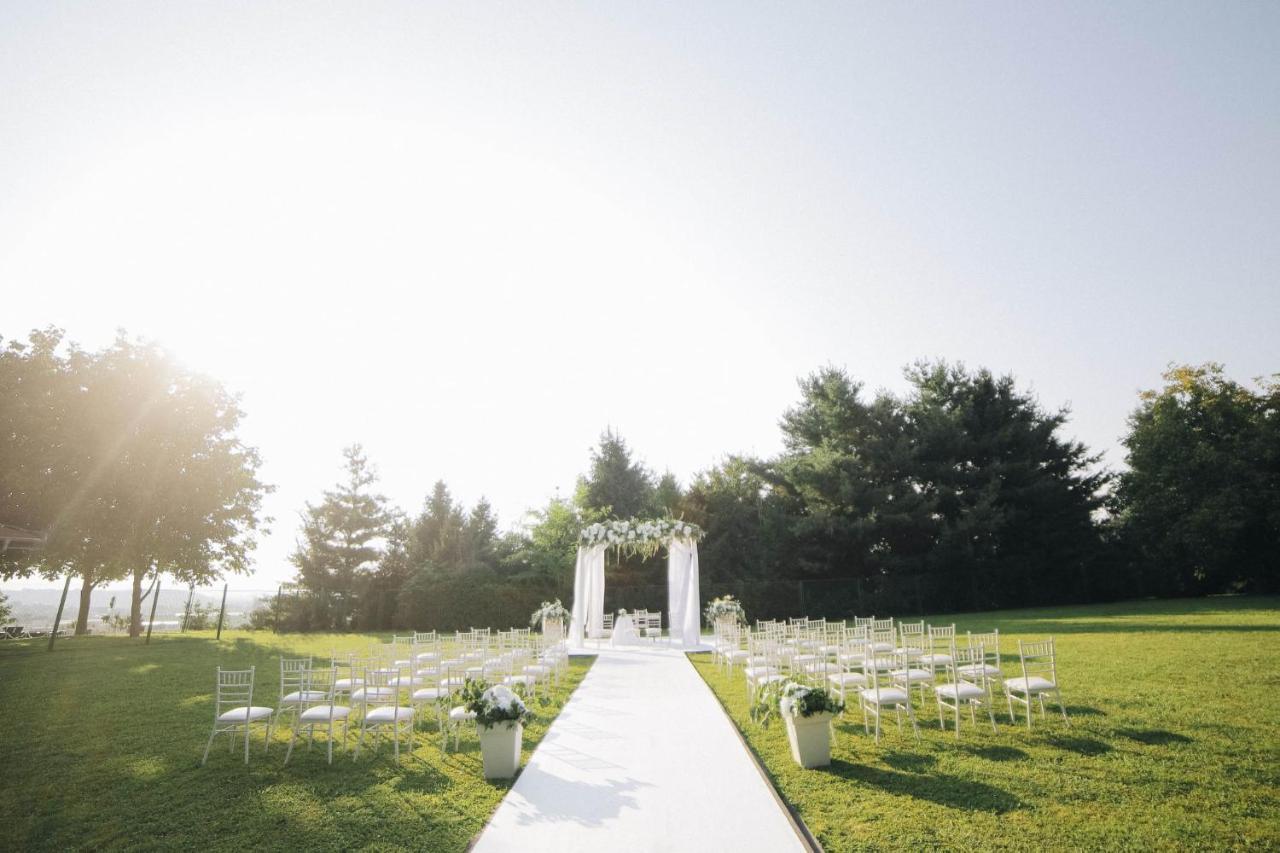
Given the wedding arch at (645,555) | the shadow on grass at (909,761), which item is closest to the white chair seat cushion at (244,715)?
the shadow on grass at (909,761)

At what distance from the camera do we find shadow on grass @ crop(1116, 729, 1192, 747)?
6312mm

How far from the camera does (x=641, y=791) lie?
5395 mm

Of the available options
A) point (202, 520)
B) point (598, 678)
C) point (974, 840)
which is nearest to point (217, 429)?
point (202, 520)

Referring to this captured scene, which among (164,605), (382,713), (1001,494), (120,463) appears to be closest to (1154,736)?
(382,713)

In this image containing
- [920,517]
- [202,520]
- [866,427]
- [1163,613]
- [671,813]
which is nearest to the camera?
[671,813]

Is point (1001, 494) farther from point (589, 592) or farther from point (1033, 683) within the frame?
point (1033, 683)

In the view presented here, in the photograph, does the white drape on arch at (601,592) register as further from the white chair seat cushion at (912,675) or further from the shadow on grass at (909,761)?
the shadow on grass at (909,761)

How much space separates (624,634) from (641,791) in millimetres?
14114

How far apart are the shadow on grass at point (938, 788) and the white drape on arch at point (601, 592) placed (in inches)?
481

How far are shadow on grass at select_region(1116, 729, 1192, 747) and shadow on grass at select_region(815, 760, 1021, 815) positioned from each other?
2392mm

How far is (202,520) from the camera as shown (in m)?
23.9

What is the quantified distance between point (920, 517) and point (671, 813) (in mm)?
26258

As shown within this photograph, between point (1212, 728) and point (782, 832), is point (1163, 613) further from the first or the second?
point (782, 832)

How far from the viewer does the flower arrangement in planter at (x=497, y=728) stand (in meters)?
6.01
